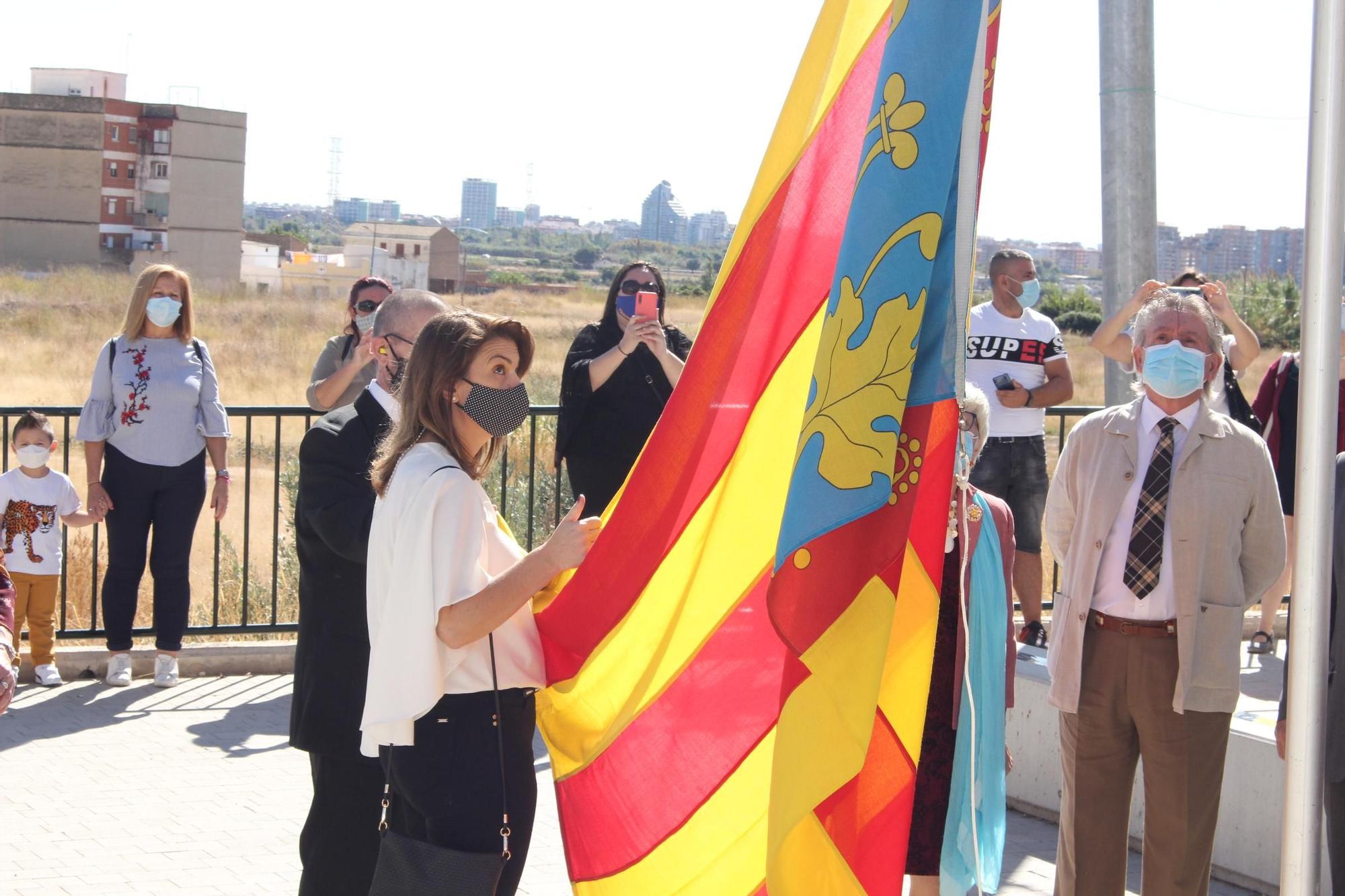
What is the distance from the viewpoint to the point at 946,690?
15.1 ft

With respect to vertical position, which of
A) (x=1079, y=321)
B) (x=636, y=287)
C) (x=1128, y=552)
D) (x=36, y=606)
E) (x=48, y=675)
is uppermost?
(x=1079, y=321)

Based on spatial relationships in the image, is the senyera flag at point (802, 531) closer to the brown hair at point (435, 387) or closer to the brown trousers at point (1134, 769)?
the brown hair at point (435, 387)

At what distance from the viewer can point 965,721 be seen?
4.38m

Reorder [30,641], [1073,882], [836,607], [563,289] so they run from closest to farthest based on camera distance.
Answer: [836,607], [1073,882], [30,641], [563,289]

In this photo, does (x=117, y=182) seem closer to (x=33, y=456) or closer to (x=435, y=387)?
(x=33, y=456)

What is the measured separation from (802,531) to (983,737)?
2.18m

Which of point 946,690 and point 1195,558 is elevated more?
point 1195,558

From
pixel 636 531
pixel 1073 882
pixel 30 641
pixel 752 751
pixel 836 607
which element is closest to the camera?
pixel 836 607

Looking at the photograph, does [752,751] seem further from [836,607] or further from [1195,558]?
[1195,558]

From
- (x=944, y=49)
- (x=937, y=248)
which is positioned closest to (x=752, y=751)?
(x=937, y=248)

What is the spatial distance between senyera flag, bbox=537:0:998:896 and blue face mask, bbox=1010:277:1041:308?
4.93 m

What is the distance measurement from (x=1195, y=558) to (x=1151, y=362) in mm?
598

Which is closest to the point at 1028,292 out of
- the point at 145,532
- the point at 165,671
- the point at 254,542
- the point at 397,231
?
the point at 145,532

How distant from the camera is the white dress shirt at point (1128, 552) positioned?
430 cm
